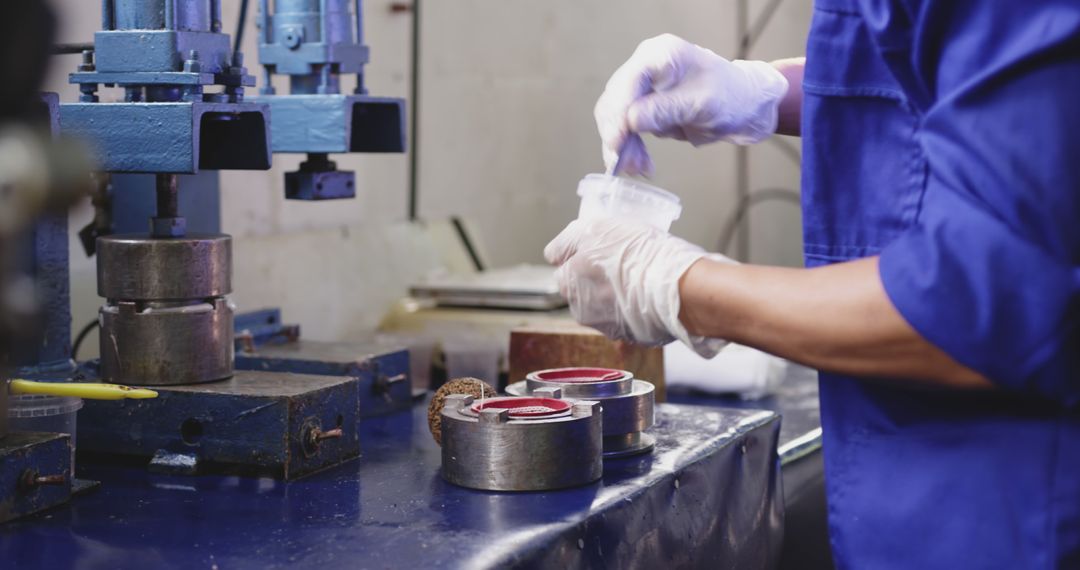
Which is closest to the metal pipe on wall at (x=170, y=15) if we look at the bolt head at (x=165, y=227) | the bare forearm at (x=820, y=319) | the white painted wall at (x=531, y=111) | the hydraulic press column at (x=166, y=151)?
the hydraulic press column at (x=166, y=151)

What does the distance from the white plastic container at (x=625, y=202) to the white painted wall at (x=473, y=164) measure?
2.82ft

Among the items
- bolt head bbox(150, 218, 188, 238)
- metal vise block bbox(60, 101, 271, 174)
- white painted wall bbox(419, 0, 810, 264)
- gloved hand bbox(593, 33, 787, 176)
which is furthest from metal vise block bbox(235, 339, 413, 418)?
white painted wall bbox(419, 0, 810, 264)

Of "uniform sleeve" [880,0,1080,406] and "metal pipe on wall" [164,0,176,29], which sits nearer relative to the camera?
"uniform sleeve" [880,0,1080,406]

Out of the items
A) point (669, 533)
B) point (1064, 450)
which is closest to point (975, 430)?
point (1064, 450)

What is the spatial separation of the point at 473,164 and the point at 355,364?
1.33 m

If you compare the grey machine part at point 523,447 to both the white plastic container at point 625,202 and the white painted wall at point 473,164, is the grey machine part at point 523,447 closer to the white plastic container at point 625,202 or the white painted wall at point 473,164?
the white plastic container at point 625,202

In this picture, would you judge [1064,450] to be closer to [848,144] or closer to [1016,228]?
[1016,228]

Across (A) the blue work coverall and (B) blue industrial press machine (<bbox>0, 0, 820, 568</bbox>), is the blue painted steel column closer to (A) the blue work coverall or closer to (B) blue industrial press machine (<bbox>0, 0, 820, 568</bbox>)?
(B) blue industrial press machine (<bbox>0, 0, 820, 568</bbox>)

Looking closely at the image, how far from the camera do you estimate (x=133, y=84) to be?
4.15 ft

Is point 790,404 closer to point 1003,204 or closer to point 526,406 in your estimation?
point 526,406

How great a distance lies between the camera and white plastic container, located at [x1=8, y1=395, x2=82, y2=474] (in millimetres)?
1233

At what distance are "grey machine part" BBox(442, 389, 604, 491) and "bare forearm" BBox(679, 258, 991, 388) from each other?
21 centimetres

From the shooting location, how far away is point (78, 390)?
4.01ft

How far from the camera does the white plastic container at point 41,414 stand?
1.23 m
